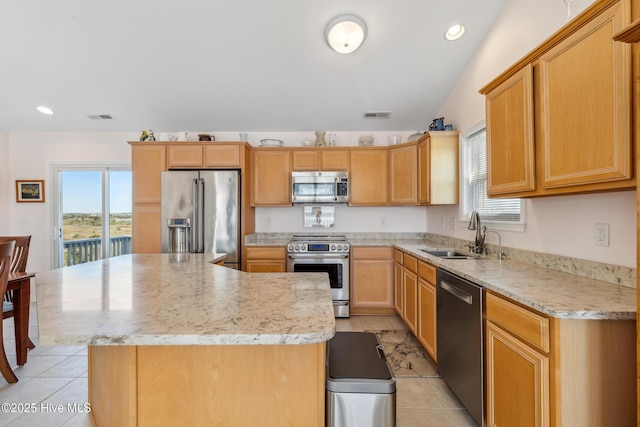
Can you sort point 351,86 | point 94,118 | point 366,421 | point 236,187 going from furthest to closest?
1. point 94,118
2. point 236,187
3. point 351,86
4. point 366,421

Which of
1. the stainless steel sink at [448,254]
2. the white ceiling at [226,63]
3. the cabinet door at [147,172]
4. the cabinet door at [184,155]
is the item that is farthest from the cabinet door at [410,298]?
the cabinet door at [147,172]

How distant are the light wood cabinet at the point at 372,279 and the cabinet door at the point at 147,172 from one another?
107 inches

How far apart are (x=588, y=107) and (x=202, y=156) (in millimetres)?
3727

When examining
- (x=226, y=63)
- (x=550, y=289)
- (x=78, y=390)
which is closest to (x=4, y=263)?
(x=78, y=390)

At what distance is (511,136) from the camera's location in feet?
5.93

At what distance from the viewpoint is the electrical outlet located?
156 cm

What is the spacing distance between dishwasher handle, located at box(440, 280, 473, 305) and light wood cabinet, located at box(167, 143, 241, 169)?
2.82 m

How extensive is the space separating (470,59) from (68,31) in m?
4.04

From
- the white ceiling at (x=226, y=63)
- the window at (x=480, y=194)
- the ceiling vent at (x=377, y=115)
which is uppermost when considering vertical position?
the white ceiling at (x=226, y=63)

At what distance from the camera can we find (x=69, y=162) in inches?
172

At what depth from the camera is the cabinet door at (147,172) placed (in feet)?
12.5

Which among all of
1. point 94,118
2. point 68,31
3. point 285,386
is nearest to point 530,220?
point 285,386

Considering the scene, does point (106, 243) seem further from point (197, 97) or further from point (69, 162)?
point (197, 97)

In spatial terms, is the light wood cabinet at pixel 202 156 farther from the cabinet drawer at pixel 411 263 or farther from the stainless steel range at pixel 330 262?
the cabinet drawer at pixel 411 263
